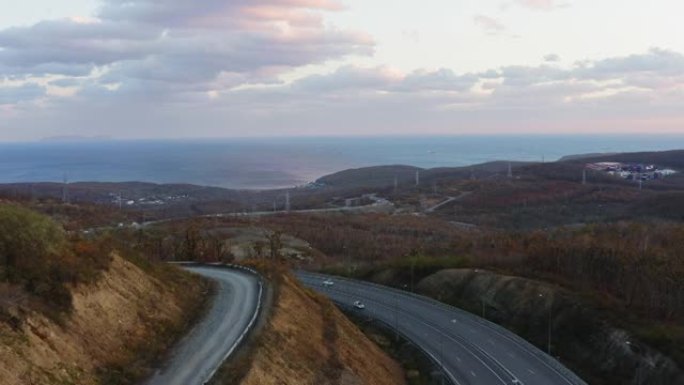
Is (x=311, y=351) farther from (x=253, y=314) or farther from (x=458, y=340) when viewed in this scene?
(x=458, y=340)

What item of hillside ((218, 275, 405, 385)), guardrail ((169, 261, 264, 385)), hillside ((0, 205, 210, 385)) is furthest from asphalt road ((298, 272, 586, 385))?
hillside ((0, 205, 210, 385))

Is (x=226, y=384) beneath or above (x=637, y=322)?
above

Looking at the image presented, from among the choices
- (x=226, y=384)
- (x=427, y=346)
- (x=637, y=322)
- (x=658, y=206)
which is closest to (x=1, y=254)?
(x=226, y=384)

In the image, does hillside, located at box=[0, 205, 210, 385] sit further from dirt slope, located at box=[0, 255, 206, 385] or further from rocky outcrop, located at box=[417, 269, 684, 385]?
rocky outcrop, located at box=[417, 269, 684, 385]

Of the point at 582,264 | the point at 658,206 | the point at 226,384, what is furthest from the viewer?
the point at 658,206

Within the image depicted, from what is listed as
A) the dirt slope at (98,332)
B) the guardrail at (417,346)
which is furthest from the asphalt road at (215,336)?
the guardrail at (417,346)

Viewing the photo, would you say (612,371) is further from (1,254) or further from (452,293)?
(1,254)
